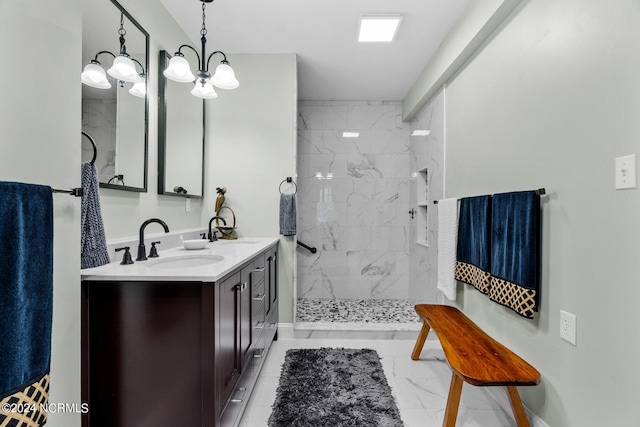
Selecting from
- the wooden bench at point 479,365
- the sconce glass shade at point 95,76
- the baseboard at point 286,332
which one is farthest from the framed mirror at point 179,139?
the wooden bench at point 479,365

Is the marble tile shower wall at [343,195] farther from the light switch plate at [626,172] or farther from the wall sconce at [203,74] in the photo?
the light switch plate at [626,172]

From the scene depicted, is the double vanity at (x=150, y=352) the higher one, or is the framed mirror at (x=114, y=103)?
the framed mirror at (x=114, y=103)

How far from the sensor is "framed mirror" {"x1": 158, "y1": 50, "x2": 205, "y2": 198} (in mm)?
2164

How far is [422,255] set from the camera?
3.47 metres

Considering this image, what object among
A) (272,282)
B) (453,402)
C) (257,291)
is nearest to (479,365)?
(453,402)

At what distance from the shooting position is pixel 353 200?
407cm

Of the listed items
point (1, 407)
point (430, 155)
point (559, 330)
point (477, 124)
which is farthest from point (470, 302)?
point (1, 407)

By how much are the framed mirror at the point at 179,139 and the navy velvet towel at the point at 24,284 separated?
1323 mm

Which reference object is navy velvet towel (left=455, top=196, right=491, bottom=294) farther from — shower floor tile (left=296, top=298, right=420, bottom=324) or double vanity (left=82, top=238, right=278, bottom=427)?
double vanity (left=82, top=238, right=278, bottom=427)

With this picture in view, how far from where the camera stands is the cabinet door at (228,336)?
1.30 meters

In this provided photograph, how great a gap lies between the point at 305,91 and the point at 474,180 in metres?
2.37

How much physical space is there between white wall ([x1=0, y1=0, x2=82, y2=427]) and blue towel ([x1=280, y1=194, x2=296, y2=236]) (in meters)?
1.71

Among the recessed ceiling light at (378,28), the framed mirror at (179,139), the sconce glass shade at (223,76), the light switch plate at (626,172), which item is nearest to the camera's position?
the light switch plate at (626,172)

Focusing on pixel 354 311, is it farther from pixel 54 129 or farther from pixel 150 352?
pixel 54 129
